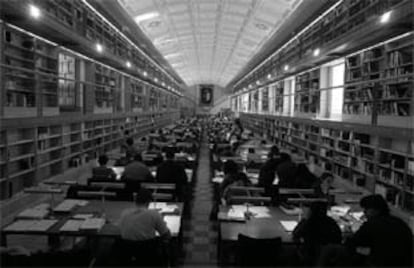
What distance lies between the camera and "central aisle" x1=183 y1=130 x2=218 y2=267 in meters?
4.37

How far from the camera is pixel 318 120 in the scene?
9.77m

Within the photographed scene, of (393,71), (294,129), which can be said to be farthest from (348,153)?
(294,129)

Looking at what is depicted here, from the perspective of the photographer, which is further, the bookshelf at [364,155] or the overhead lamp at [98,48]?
the overhead lamp at [98,48]

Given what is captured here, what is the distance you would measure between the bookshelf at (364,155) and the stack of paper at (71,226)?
461 cm

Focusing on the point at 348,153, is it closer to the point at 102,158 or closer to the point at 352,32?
the point at 352,32

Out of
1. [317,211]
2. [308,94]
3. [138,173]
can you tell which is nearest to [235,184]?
[138,173]

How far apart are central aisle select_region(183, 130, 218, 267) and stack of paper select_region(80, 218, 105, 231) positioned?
1.25 metres

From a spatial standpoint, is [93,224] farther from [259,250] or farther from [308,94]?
[308,94]

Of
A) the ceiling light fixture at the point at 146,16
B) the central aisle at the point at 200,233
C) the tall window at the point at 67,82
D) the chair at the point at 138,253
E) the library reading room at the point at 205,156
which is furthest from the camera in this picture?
the ceiling light fixture at the point at 146,16

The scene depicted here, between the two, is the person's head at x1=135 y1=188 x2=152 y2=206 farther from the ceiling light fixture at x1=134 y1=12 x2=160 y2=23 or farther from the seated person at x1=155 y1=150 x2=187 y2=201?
the ceiling light fixture at x1=134 y1=12 x2=160 y2=23

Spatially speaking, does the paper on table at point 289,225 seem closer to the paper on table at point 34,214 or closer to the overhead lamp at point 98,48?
the paper on table at point 34,214

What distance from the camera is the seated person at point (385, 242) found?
8.68 feet

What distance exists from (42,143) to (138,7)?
647 cm

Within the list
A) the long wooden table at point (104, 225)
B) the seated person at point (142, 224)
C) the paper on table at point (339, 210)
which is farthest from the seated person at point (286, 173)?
the seated person at point (142, 224)
